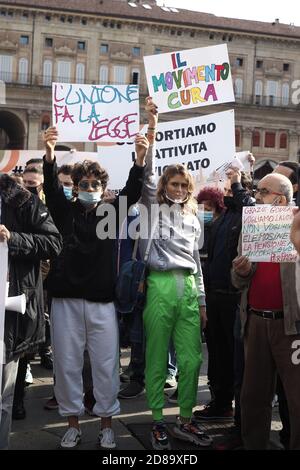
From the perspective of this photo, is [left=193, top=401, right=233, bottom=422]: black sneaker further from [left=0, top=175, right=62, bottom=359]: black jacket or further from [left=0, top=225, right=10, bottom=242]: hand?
[left=0, top=225, right=10, bottom=242]: hand

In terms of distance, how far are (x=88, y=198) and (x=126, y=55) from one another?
53.0 meters

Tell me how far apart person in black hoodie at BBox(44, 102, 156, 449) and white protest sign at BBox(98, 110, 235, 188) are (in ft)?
6.64

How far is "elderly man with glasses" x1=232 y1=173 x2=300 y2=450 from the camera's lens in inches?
142

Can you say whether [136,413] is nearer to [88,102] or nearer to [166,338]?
[166,338]

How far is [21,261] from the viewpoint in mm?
3695

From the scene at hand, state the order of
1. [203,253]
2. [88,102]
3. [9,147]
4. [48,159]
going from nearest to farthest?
[48,159] → [88,102] → [203,253] → [9,147]

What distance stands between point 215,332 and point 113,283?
1057mm

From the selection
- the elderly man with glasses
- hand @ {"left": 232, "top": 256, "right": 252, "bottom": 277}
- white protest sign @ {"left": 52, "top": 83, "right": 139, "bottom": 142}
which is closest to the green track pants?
the elderly man with glasses

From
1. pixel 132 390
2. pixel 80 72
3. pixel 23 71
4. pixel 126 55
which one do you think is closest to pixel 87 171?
pixel 132 390

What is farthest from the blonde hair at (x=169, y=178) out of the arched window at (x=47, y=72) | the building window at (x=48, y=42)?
the building window at (x=48, y=42)

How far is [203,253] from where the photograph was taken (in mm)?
7590

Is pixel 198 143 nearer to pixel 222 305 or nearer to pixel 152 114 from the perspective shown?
pixel 152 114
